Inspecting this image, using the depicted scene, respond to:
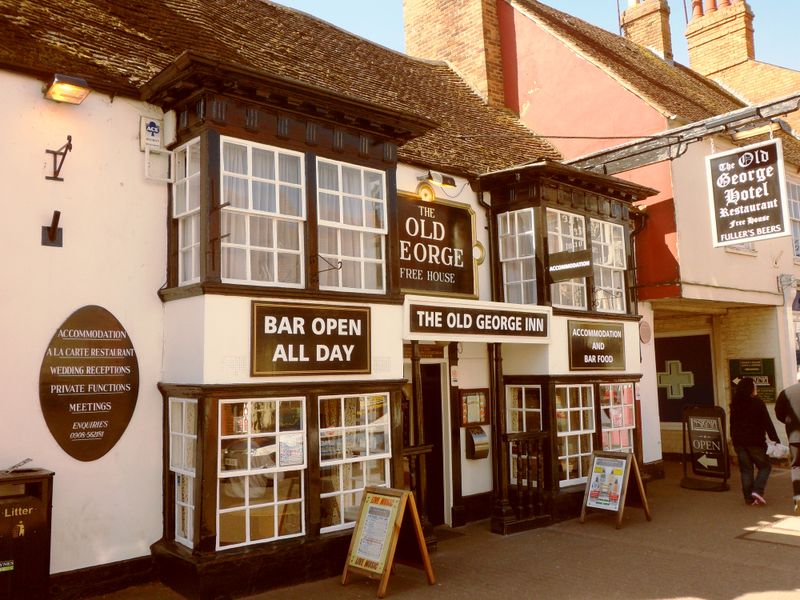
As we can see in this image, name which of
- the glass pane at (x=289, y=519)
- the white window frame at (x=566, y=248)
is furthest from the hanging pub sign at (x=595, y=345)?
the glass pane at (x=289, y=519)

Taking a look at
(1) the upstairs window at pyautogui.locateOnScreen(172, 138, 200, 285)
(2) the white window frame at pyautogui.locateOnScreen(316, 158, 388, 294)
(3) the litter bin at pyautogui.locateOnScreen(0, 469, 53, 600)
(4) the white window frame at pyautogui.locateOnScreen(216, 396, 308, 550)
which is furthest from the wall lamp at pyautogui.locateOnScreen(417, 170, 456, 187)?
(3) the litter bin at pyautogui.locateOnScreen(0, 469, 53, 600)

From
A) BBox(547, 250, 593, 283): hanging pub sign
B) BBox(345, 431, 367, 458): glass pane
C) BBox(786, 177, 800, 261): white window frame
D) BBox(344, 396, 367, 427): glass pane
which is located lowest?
BBox(345, 431, 367, 458): glass pane

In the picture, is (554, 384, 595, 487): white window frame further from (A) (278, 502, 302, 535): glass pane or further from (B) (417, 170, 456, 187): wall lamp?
(A) (278, 502, 302, 535): glass pane

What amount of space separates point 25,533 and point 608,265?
9.18 meters

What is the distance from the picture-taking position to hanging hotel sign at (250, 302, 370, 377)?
7.00 m

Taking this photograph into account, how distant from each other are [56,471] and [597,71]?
40.1 ft

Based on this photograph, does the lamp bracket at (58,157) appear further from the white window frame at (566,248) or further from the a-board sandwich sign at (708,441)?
the a-board sandwich sign at (708,441)

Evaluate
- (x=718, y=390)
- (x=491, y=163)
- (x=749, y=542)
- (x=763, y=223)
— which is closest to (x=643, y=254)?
(x=763, y=223)

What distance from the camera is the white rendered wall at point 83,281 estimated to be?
632 centimetres

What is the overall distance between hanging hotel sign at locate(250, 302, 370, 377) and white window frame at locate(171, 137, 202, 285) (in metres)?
0.87

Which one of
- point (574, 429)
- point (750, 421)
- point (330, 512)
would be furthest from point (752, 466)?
point (330, 512)

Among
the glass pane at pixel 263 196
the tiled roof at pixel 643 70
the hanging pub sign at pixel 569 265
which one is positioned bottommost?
the hanging pub sign at pixel 569 265

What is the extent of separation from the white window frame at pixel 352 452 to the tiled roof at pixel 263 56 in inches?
139

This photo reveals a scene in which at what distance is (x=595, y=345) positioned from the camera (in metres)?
10.8
